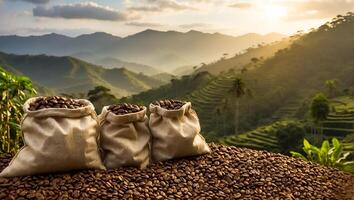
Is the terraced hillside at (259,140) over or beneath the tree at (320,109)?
beneath

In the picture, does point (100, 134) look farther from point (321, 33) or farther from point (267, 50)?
point (267, 50)

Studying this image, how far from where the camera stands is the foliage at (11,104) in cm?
466

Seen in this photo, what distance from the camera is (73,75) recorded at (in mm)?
142000

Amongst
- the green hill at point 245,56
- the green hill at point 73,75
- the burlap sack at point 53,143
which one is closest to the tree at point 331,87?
the burlap sack at point 53,143

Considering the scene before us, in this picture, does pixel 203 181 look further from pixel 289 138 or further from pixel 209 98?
pixel 209 98

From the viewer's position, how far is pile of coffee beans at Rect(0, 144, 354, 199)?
325 cm

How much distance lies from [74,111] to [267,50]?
102396mm

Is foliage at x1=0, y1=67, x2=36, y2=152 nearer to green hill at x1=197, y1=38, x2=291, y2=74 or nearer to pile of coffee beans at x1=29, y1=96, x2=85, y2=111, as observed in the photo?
pile of coffee beans at x1=29, y1=96, x2=85, y2=111

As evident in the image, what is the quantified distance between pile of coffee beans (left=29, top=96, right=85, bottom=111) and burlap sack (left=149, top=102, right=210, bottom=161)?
2.22 feet

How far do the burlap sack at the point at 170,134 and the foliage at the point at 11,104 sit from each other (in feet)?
5.13

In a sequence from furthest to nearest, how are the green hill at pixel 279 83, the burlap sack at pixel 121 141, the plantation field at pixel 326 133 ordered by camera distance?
the green hill at pixel 279 83
the plantation field at pixel 326 133
the burlap sack at pixel 121 141

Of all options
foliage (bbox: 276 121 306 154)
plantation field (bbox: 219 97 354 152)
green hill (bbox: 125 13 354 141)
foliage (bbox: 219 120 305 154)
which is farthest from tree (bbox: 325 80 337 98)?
foliage (bbox: 276 121 306 154)

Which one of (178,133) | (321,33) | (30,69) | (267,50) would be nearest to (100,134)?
(178,133)

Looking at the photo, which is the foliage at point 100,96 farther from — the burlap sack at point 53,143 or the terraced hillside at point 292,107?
the burlap sack at point 53,143
